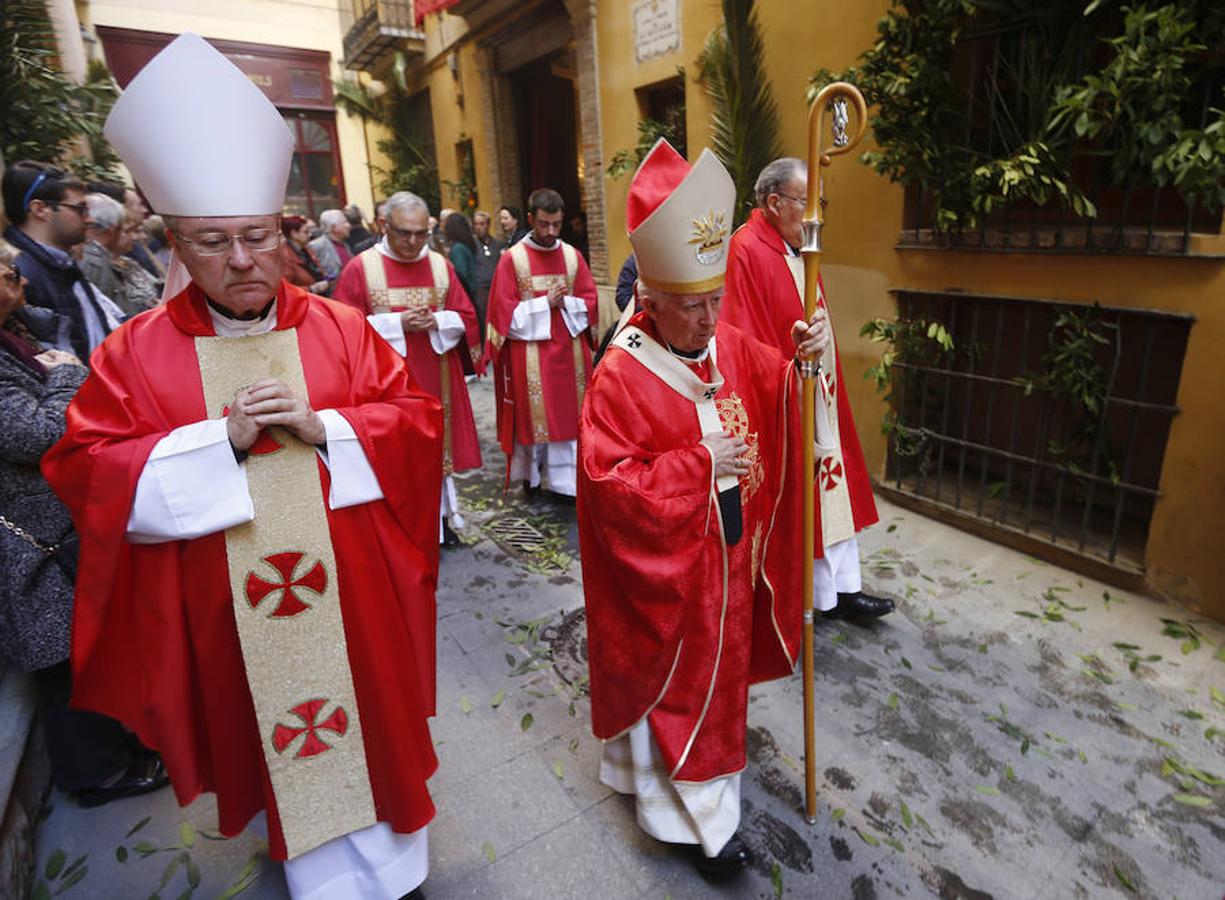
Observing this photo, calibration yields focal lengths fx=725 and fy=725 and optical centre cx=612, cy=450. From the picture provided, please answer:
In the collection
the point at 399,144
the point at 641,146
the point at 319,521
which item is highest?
the point at 399,144

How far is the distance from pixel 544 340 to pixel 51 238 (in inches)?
112

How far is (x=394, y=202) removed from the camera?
4.15m

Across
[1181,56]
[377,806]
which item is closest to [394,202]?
[377,806]

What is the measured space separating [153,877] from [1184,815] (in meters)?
3.46

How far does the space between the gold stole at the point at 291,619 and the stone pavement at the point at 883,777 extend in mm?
597

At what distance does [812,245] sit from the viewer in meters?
2.07

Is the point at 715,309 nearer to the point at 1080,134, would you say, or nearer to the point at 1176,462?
the point at 1080,134

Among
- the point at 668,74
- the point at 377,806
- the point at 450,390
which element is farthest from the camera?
the point at 668,74

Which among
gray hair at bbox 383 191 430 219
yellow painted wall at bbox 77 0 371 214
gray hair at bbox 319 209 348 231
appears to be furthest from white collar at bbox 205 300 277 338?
yellow painted wall at bbox 77 0 371 214

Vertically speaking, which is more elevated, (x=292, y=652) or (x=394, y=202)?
(x=394, y=202)

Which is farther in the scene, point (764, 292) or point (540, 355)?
point (540, 355)

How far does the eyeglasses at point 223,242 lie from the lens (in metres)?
1.71

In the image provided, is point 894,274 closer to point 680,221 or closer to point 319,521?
point 680,221

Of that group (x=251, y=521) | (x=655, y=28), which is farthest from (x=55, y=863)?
(x=655, y=28)
